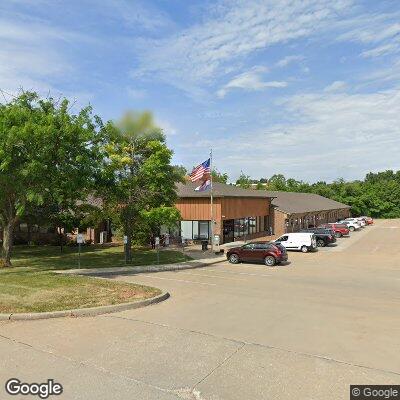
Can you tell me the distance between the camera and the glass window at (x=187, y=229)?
38.8m

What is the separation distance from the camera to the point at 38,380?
22.8 feet

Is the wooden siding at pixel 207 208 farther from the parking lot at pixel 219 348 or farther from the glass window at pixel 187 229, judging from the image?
the parking lot at pixel 219 348

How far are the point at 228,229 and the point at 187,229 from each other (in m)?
4.08

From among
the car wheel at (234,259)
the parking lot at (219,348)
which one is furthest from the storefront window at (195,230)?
the parking lot at (219,348)

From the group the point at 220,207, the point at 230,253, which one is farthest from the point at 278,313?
the point at 220,207

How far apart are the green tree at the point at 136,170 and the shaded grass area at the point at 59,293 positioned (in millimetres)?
8963

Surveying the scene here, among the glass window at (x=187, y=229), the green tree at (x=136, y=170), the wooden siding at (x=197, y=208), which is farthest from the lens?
the glass window at (x=187, y=229)

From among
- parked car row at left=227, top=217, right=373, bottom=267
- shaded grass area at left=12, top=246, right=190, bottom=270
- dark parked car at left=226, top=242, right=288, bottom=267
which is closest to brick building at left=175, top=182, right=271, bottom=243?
parked car row at left=227, top=217, right=373, bottom=267

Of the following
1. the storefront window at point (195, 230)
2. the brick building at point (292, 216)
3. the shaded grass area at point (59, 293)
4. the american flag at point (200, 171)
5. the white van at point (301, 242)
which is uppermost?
the american flag at point (200, 171)

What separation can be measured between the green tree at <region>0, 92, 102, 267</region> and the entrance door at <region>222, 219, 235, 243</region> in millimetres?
19283

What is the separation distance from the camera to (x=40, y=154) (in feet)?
61.4

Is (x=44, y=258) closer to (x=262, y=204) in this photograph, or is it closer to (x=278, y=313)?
(x=278, y=313)

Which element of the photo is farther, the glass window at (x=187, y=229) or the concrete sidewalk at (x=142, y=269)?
the glass window at (x=187, y=229)

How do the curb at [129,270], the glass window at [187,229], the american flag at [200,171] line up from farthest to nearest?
the glass window at [187,229]
the american flag at [200,171]
the curb at [129,270]
